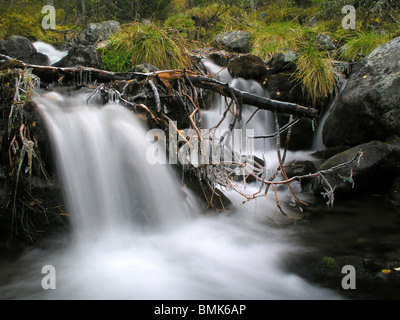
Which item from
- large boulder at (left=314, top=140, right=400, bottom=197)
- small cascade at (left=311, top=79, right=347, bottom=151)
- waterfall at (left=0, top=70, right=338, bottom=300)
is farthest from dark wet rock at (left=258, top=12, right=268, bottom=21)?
waterfall at (left=0, top=70, right=338, bottom=300)

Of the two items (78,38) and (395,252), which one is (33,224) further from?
(78,38)

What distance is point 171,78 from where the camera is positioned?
283 centimetres

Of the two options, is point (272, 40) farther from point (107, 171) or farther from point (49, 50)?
point (107, 171)

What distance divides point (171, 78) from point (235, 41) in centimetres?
555

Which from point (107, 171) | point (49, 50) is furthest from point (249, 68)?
point (49, 50)

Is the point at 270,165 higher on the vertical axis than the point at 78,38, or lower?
lower

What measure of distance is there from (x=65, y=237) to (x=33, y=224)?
9.9 inches

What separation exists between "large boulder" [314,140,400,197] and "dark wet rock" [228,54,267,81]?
2.43 meters

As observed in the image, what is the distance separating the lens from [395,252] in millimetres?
2357

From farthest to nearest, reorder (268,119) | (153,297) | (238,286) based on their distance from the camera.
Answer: (268,119) < (238,286) < (153,297)

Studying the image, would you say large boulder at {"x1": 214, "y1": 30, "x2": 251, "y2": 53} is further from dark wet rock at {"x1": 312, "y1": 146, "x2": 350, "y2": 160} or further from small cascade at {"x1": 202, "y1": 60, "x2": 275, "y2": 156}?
dark wet rock at {"x1": 312, "y1": 146, "x2": 350, "y2": 160}

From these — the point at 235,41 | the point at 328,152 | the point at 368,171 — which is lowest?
the point at 368,171

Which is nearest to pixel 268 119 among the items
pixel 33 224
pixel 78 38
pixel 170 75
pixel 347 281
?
pixel 170 75
